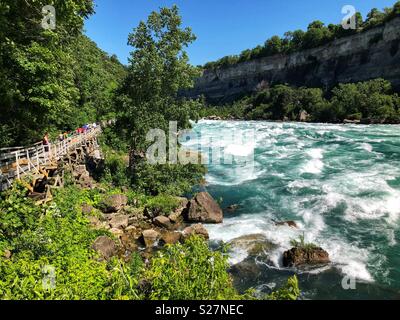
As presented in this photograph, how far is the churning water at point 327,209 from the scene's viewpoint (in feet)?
39.7

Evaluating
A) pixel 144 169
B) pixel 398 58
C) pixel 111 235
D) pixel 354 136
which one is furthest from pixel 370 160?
pixel 398 58

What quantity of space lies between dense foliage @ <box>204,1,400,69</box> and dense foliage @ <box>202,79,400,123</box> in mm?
21220

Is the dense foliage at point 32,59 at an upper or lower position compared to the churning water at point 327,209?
upper

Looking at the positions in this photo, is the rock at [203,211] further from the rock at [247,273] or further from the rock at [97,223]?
the rock at [97,223]

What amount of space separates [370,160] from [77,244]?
982 inches

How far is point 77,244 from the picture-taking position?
12.2 m

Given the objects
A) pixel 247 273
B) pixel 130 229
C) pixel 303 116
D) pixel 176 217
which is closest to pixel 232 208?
pixel 176 217

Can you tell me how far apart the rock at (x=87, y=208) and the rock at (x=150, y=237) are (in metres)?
3.17

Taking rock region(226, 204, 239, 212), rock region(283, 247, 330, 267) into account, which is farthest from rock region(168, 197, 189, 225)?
rock region(283, 247, 330, 267)

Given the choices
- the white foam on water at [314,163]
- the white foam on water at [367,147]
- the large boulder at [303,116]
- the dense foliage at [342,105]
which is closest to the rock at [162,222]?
the white foam on water at [314,163]

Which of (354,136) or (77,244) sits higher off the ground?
(354,136)

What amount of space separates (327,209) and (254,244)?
228 inches
